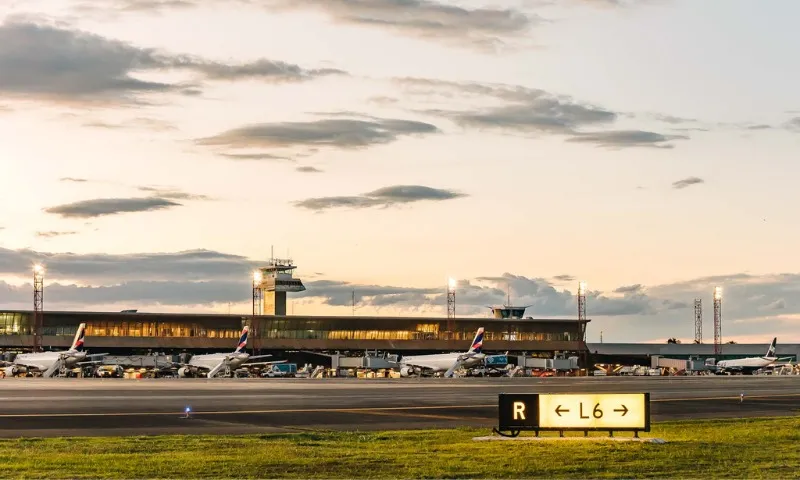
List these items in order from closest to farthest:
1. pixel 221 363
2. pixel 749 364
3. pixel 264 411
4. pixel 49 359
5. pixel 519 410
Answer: pixel 519 410
pixel 264 411
pixel 49 359
pixel 221 363
pixel 749 364

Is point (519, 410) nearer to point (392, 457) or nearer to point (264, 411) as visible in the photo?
point (392, 457)

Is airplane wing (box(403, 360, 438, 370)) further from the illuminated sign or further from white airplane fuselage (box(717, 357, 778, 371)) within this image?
the illuminated sign

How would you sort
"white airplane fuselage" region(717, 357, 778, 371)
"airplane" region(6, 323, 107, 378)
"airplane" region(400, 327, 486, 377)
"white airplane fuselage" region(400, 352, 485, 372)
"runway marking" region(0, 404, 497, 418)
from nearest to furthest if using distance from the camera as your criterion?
"runway marking" region(0, 404, 497, 418) < "airplane" region(6, 323, 107, 378) < "airplane" region(400, 327, 486, 377) < "white airplane fuselage" region(400, 352, 485, 372) < "white airplane fuselage" region(717, 357, 778, 371)

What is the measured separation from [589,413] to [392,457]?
717 cm

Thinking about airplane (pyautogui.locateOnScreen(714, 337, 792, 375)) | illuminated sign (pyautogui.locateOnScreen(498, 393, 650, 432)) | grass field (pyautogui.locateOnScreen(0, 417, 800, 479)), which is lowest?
airplane (pyautogui.locateOnScreen(714, 337, 792, 375))

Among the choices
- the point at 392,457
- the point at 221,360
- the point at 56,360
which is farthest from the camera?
the point at 221,360

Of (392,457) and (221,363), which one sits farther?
(221,363)

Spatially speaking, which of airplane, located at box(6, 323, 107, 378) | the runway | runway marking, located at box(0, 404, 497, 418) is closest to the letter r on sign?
the runway

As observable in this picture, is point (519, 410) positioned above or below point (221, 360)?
above

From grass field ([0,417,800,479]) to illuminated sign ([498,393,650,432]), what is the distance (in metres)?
0.79

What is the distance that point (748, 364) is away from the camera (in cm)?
19012

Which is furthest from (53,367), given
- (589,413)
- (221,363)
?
(589,413)

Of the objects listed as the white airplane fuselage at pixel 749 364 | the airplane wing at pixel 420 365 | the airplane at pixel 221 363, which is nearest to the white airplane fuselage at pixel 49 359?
the airplane at pixel 221 363

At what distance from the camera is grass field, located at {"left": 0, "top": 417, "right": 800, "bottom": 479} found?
→ 24.2 metres
